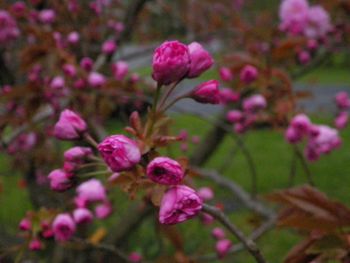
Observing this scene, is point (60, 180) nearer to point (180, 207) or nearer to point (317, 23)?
point (180, 207)

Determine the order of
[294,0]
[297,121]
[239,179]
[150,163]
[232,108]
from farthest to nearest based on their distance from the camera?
[239,179] → [232,108] → [294,0] → [297,121] → [150,163]

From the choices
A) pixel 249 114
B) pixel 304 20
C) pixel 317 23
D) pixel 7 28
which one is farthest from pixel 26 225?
pixel 317 23

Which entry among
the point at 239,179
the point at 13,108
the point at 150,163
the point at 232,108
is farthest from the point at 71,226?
the point at 239,179

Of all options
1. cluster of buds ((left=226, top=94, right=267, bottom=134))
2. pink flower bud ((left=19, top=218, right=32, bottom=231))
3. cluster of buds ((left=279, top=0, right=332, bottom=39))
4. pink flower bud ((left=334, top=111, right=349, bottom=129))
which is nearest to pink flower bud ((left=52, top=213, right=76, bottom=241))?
pink flower bud ((left=19, top=218, right=32, bottom=231))

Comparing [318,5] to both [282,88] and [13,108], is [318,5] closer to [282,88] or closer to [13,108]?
[282,88]

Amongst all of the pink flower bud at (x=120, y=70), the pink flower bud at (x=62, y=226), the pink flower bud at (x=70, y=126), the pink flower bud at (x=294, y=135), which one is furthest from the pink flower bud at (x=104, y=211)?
the pink flower bud at (x=70, y=126)
